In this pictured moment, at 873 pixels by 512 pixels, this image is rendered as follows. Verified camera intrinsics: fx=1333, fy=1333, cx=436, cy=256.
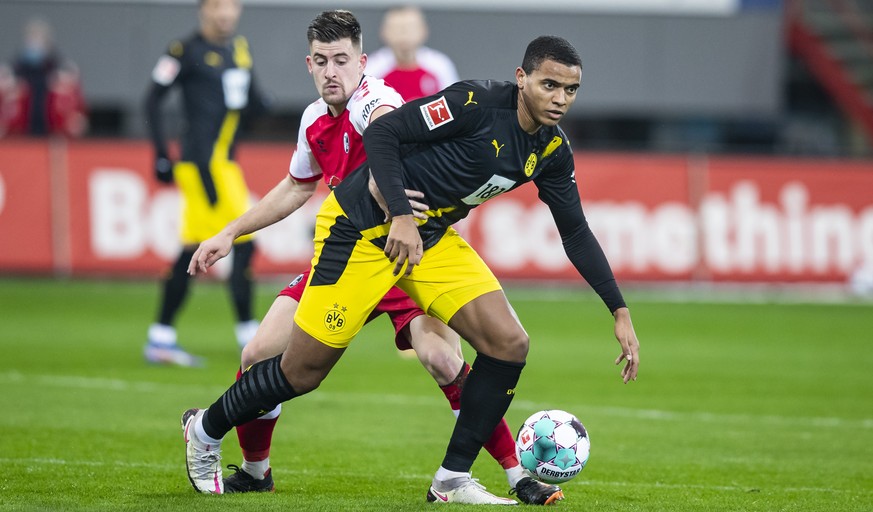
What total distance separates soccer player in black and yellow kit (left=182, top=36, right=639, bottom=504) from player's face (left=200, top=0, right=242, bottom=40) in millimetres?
5213

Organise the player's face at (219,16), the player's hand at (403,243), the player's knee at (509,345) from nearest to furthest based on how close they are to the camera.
Result: the player's hand at (403,243) → the player's knee at (509,345) → the player's face at (219,16)

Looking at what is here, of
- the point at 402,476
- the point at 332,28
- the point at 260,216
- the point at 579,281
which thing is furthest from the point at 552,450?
the point at 579,281

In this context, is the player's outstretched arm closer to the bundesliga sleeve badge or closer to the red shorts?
the red shorts

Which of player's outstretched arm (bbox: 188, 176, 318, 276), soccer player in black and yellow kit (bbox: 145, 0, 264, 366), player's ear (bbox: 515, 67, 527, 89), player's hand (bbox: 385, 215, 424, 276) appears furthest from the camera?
soccer player in black and yellow kit (bbox: 145, 0, 264, 366)

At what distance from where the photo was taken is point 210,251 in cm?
585

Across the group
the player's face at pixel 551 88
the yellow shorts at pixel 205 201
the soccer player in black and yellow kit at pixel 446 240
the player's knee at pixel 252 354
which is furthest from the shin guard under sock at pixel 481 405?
the yellow shorts at pixel 205 201

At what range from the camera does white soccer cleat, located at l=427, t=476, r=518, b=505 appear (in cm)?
570

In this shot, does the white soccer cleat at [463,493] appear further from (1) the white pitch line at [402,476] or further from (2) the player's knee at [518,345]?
(1) the white pitch line at [402,476]

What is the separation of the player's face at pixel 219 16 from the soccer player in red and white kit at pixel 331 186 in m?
4.68

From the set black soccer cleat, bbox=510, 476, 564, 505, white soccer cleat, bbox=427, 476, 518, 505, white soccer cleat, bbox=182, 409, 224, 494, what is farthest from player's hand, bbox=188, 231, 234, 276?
black soccer cleat, bbox=510, 476, 564, 505

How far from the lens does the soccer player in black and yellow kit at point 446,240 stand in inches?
214

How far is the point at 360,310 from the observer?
5582 millimetres

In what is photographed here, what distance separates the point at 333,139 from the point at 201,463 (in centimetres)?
157

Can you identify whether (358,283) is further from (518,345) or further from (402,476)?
(402,476)
